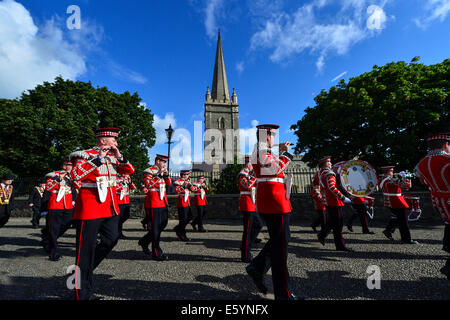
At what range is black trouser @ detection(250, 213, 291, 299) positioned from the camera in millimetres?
2619

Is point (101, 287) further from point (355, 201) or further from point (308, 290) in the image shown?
point (355, 201)

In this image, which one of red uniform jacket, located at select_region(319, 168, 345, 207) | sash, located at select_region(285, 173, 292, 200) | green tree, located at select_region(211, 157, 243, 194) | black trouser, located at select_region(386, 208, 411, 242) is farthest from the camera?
green tree, located at select_region(211, 157, 243, 194)

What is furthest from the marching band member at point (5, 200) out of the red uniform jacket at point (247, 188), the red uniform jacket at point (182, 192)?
the red uniform jacket at point (247, 188)

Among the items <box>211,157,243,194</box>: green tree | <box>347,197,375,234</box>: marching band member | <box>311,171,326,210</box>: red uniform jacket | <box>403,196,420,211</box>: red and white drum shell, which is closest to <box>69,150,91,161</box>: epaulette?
<box>311,171,326,210</box>: red uniform jacket

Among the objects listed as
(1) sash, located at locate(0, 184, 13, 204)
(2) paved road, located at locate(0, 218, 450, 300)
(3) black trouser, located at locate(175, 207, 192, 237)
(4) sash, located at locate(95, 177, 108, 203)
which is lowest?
A: (2) paved road, located at locate(0, 218, 450, 300)

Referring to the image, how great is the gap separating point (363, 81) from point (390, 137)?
465cm

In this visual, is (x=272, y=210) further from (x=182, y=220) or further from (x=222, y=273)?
(x=182, y=220)

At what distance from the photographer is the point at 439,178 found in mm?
3361

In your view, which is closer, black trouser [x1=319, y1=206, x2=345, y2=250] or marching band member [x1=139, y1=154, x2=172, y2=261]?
marching band member [x1=139, y1=154, x2=172, y2=261]

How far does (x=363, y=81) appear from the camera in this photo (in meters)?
14.4

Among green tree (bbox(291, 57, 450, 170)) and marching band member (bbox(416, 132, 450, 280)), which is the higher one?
green tree (bbox(291, 57, 450, 170))

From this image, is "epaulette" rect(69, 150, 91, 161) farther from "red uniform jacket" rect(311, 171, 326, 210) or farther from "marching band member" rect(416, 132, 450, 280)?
"red uniform jacket" rect(311, 171, 326, 210)

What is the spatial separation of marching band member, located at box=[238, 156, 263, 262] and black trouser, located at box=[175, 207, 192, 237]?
2.57 meters

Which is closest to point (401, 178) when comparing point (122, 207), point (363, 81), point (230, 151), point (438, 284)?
point (438, 284)
